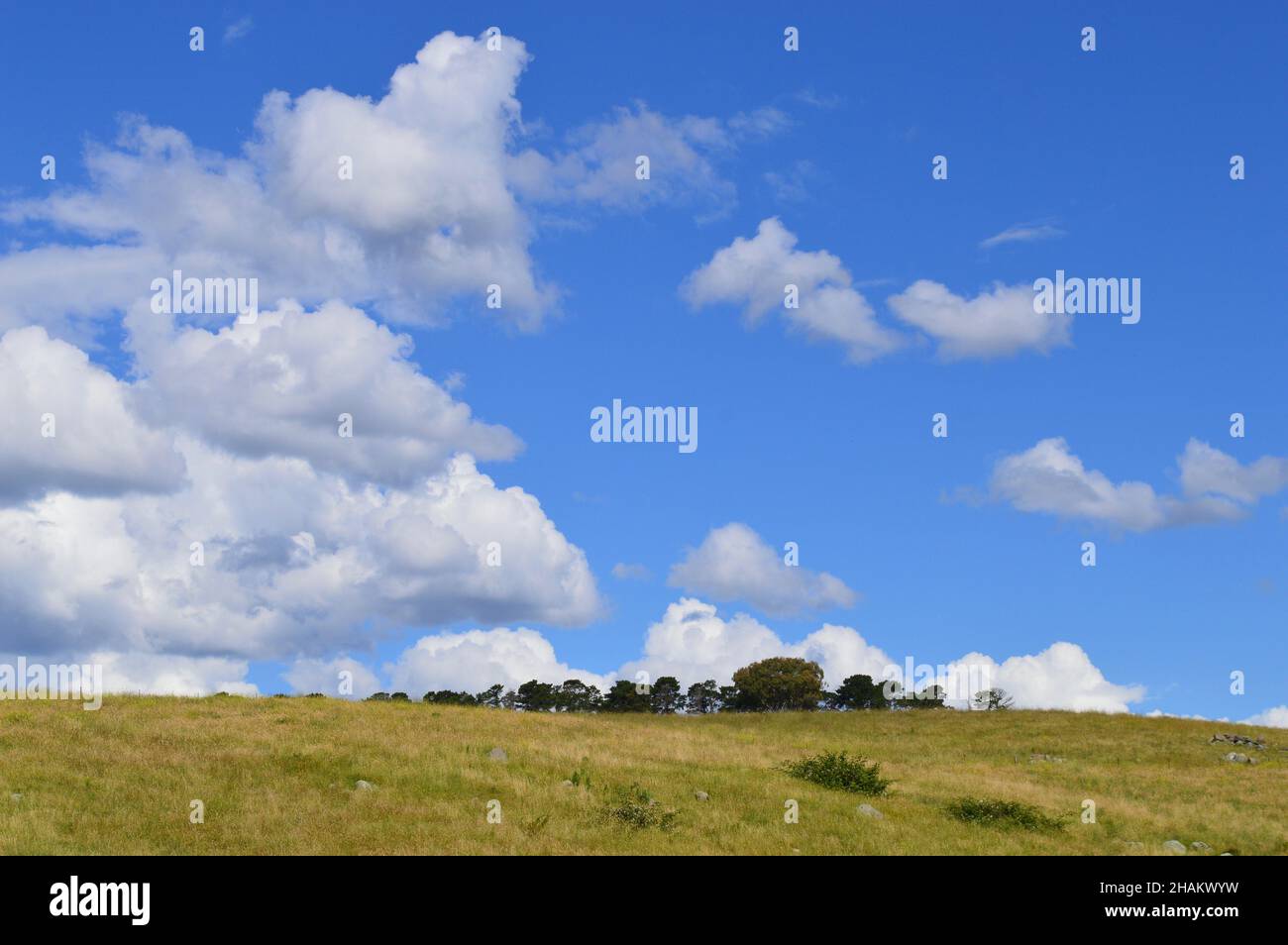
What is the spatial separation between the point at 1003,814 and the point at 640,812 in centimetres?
1030

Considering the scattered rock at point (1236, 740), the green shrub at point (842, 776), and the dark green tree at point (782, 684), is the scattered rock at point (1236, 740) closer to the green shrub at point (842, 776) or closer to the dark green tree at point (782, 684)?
the green shrub at point (842, 776)

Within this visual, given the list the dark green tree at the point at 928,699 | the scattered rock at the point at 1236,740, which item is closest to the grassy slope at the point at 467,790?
the scattered rock at the point at 1236,740

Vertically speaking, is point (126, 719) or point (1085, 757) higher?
point (126, 719)

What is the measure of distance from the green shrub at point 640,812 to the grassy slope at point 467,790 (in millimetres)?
430

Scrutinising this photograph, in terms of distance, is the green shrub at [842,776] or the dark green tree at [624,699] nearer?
the green shrub at [842,776]

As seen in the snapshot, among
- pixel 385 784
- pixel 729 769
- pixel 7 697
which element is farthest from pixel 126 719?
pixel 729 769

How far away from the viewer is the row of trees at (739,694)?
98938 millimetres

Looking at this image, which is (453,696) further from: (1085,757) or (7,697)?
(1085,757)

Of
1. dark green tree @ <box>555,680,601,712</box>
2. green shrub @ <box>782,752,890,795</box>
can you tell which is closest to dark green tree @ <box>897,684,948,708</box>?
dark green tree @ <box>555,680,601,712</box>

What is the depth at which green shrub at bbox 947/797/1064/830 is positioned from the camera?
27.5m

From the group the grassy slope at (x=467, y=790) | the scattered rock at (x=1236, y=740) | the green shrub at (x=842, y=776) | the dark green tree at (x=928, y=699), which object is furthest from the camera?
the dark green tree at (x=928, y=699)
